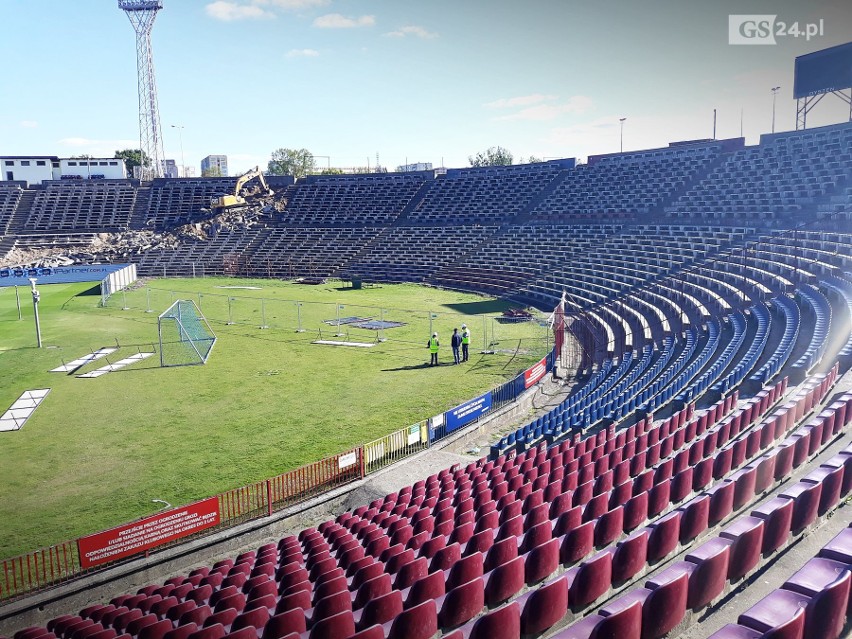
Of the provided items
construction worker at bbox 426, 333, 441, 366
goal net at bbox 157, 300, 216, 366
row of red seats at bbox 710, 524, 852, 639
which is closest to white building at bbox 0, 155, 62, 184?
goal net at bbox 157, 300, 216, 366

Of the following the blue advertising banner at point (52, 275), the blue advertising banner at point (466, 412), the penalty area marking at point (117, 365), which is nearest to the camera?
the blue advertising banner at point (466, 412)

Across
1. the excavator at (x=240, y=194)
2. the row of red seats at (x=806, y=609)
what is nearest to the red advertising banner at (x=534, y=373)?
the row of red seats at (x=806, y=609)

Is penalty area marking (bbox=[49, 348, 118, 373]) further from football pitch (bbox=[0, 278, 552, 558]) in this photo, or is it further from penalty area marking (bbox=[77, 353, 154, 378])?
penalty area marking (bbox=[77, 353, 154, 378])

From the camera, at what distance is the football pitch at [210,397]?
16.8 metres

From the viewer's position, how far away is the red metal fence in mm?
12633

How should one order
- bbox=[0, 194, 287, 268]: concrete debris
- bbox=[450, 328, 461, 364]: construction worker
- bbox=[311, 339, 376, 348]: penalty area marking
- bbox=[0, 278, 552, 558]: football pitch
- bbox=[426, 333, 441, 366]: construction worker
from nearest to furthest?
bbox=[0, 278, 552, 558]: football pitch → bbox=[426, 333, 441, 366]: construction worker → bbox=[450, 328, 461, 364]: construction worker → bbox=[311, 339, 376, 348]: penalty area marking → bbox=[0, 194, 287, 268]: concrete debris

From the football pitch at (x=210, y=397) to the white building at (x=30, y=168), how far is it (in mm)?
62883

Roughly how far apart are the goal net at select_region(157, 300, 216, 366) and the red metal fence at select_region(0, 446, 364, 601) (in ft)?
52.0

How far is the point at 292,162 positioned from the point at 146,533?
151 metres

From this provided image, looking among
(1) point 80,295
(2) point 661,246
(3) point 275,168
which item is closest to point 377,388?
(2) point 661,246

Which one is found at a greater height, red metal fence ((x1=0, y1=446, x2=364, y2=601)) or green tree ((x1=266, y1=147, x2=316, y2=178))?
green tree ((x1=266, y1=147, x2=316, y2=178))

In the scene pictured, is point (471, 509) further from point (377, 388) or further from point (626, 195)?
point (626, 195)

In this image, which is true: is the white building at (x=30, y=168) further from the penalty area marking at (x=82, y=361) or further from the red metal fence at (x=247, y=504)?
the red metal fence at (x=247, y=504)

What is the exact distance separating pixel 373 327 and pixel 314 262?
32104 mm
